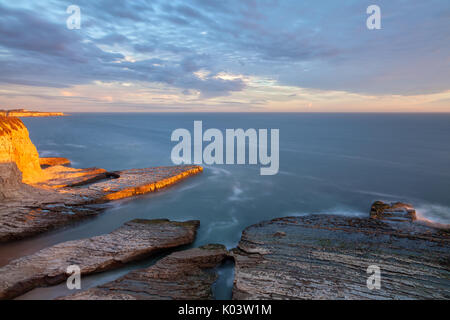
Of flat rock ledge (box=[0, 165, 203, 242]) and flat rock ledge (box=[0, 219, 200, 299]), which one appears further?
flat rock ledge (box=[0, 165, 203, 242])

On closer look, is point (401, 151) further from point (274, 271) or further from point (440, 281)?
point (274, 271)

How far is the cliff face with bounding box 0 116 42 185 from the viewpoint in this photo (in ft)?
42.6

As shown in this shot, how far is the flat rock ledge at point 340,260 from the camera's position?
23.1 ft

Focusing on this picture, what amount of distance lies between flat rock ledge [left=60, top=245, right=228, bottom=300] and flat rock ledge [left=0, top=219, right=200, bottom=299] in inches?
58.1

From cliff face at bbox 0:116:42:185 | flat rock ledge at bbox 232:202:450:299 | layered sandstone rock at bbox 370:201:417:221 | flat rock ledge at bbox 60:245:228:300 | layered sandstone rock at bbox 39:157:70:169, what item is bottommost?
flat rock ledge at bbox 60:245:228:300

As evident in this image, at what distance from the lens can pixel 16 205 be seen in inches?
481

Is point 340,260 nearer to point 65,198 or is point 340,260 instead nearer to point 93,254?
point 93,254

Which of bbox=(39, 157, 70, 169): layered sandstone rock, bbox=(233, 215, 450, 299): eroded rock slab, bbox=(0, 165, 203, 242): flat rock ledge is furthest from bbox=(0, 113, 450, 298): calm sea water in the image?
bbox=(233, 215, 450, 299): eroded rock slab

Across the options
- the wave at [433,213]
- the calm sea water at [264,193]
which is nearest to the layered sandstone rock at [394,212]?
the wave at [433,213]

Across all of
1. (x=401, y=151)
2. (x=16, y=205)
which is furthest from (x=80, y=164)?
(x=401, y=151)

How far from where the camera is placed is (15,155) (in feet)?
49.6

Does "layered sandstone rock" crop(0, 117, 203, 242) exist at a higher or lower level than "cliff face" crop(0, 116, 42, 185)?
Answer: lower

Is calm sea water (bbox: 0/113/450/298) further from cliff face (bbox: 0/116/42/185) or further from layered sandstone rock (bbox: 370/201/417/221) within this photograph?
cliff face (bbox: 0/116/42/185)
